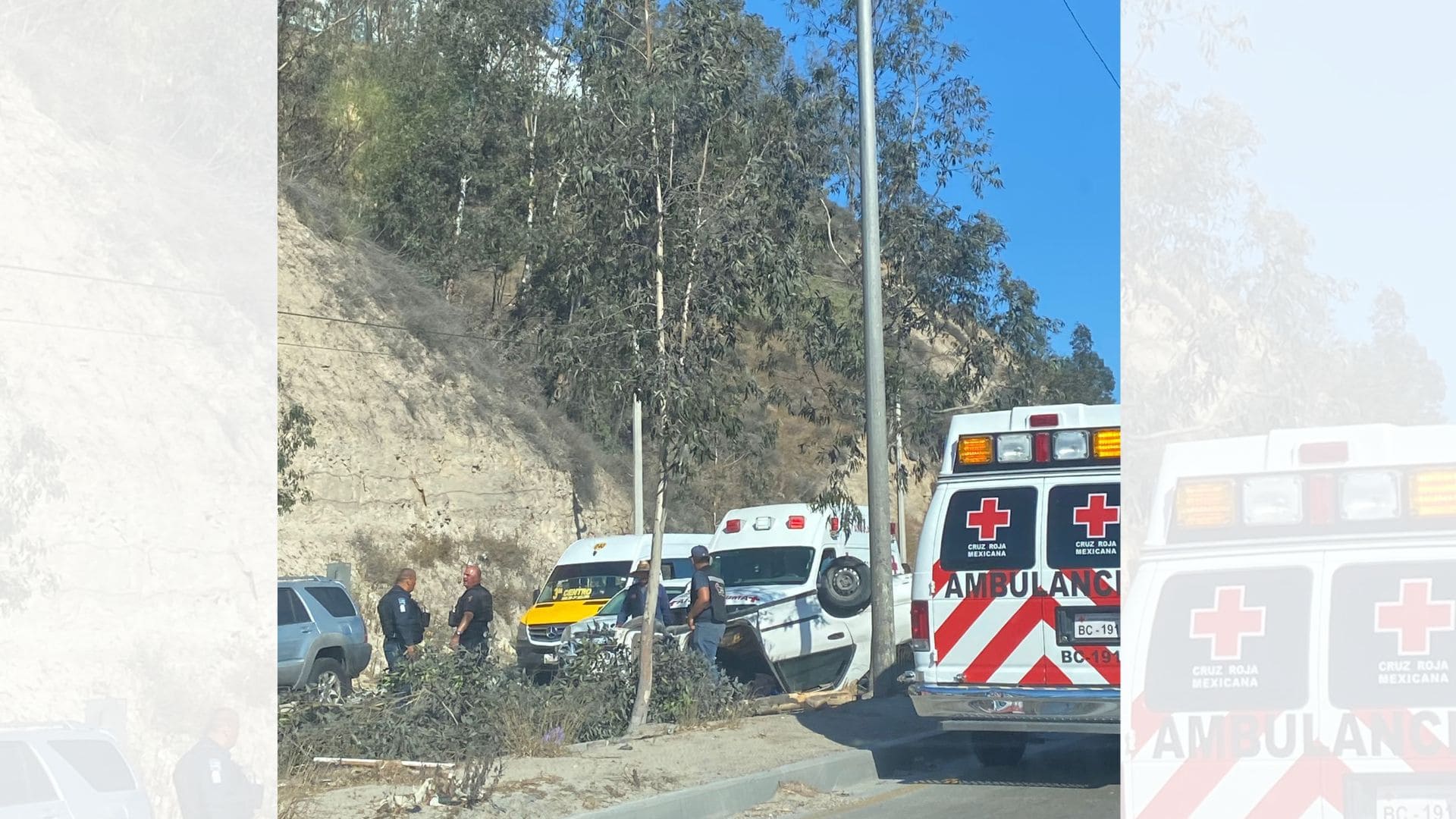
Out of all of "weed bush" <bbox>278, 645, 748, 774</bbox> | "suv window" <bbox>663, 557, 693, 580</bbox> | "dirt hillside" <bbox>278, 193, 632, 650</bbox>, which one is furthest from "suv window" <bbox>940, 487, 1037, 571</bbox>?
"dirt hillside" <bbox>278, 193, 632, 650</bbox>

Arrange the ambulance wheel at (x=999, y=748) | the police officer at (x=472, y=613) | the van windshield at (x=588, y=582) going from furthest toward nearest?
1. the van windshield at (x=588, y=582)
2. the police officer at (x=472, y=613)
3. the ambulance wheel at (x=999, y=748)

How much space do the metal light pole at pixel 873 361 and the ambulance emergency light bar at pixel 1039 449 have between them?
477 cm

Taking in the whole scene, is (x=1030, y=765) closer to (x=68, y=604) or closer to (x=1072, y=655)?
(x=1072, y=655)

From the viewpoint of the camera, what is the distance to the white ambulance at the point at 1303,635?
418 cm

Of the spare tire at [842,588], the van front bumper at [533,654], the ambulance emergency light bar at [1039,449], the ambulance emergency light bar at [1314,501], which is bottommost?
the van front bumper at [533,654]

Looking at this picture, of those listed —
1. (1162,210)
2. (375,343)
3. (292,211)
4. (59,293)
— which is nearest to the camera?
(1162,210)

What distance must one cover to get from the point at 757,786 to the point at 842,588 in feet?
19.0

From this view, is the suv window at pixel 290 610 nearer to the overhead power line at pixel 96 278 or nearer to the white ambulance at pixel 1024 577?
the overhead power line at pixel 96 278

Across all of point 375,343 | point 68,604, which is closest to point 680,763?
point 68,604

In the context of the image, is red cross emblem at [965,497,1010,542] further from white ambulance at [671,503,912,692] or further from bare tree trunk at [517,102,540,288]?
bare tree trunk at [517,102,540,288]

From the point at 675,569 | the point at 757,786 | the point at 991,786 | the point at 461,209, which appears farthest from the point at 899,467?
the point at 461,209

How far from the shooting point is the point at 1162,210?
18734mm

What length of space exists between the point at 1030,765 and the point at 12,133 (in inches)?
904

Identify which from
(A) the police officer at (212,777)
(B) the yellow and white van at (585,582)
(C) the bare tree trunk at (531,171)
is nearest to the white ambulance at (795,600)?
(B) the yellow and white van at (585,582)
